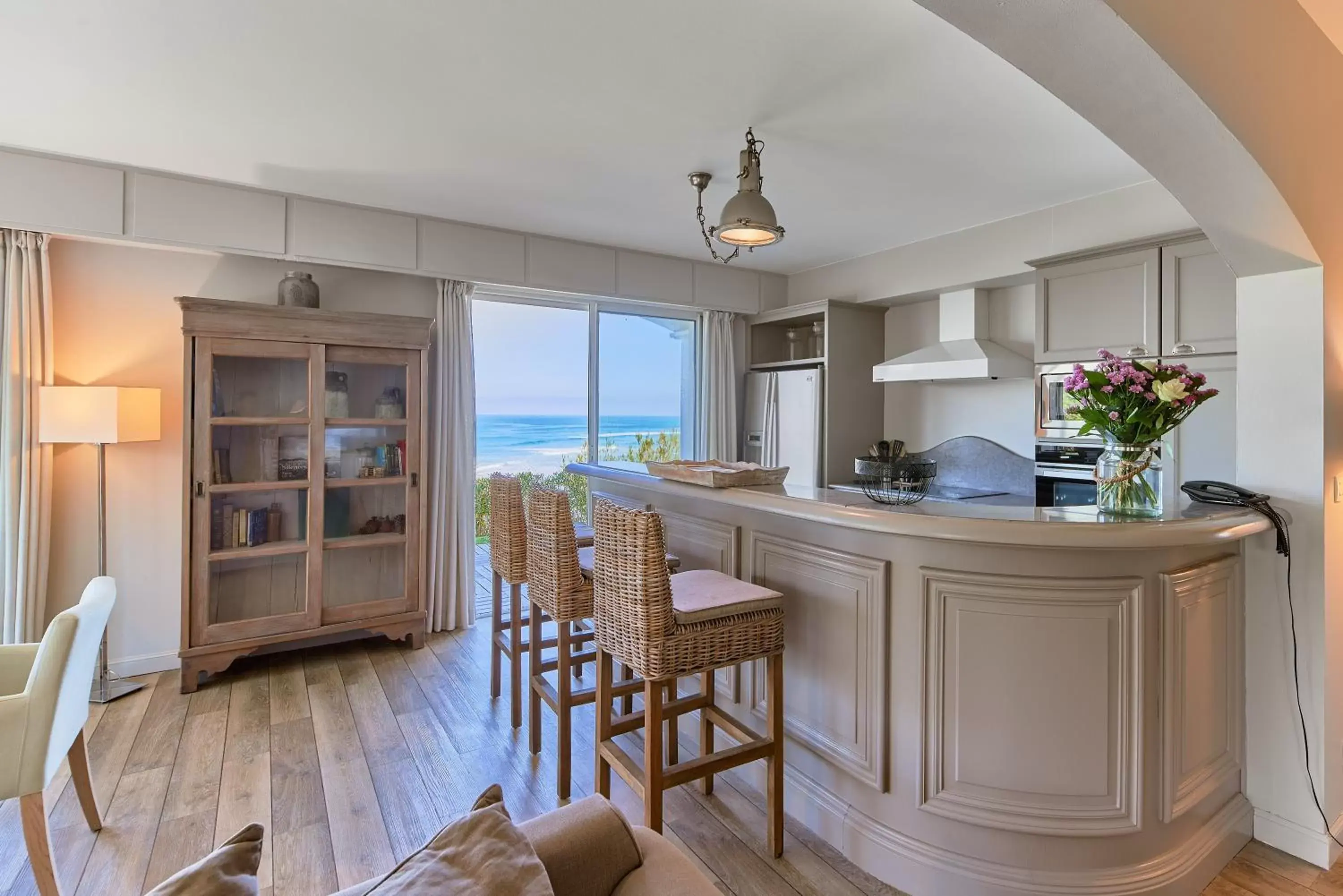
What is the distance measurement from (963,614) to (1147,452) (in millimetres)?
722

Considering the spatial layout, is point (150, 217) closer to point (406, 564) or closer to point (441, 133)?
point (441, 133)

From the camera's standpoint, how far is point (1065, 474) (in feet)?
11.3

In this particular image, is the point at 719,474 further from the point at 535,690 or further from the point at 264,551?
the point at 264,551

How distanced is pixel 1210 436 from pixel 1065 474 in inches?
26.6

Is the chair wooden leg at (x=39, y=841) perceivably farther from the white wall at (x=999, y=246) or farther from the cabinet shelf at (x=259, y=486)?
the white wall at (x=999, y=246)

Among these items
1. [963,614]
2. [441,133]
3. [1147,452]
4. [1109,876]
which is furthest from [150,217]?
[1109,876]

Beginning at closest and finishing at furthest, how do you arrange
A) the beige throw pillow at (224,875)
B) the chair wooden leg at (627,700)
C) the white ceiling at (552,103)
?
the beige throw pillow at (224,875), the white ceiling at (552,103), the chair wooden leg at (627,700)

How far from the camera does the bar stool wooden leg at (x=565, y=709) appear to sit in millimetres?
2277

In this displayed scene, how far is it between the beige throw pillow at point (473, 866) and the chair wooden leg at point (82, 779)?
197cm

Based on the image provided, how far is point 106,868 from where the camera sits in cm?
190

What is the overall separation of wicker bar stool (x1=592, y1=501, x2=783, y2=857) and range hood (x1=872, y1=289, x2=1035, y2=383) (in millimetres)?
2424

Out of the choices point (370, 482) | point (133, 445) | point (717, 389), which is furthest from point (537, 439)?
point (133, 445)

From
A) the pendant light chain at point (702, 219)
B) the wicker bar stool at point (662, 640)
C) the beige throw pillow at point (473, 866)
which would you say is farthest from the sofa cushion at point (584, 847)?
the pendant light chain at point (702, 219)

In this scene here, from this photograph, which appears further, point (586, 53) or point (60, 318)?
point (60, 318)
